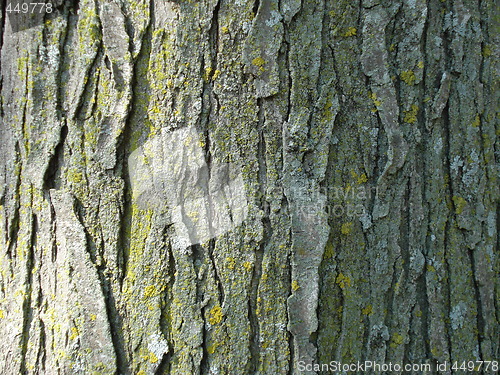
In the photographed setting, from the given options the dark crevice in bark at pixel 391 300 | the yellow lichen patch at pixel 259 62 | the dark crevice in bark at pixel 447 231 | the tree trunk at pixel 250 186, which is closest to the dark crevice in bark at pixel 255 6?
the tree trunk at pixel 250 186

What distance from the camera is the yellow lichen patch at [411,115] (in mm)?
1086

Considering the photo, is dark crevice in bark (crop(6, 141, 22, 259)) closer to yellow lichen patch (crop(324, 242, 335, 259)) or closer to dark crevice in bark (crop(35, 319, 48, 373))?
dark crevice in bark (crop(35, 319, 48, 373))

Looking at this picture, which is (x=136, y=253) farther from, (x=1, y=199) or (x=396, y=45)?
(x=396, y=45)

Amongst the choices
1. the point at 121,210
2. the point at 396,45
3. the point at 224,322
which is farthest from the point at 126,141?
the point at 396,45

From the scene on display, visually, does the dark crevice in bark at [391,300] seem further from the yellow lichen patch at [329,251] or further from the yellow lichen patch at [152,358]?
the yellow lichen patch at [152,358]

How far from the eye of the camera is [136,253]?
107cm

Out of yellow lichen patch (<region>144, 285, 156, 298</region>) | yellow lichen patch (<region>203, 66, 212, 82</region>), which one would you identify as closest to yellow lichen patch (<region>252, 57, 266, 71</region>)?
yellow lichen patch (<region>203, 66, 212, 82</region>)

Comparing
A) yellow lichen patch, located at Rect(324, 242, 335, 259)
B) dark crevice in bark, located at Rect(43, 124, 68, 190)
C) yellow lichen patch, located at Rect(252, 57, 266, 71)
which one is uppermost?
yellow lichen patch, located at Rect(252, 57, 266, 71)

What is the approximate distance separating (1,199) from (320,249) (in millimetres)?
873

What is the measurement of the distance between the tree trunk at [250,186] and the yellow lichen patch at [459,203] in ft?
0.05

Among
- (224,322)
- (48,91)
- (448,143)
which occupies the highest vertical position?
(48,91)

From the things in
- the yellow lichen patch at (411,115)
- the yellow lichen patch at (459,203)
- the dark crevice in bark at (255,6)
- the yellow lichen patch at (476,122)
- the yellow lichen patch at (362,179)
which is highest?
the dark crevice in bark at (255,6)

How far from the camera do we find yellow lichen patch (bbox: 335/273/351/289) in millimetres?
1061

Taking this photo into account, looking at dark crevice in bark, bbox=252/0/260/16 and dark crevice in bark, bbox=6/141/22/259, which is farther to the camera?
dark crevice in bark, bbox=6/141/22/259
